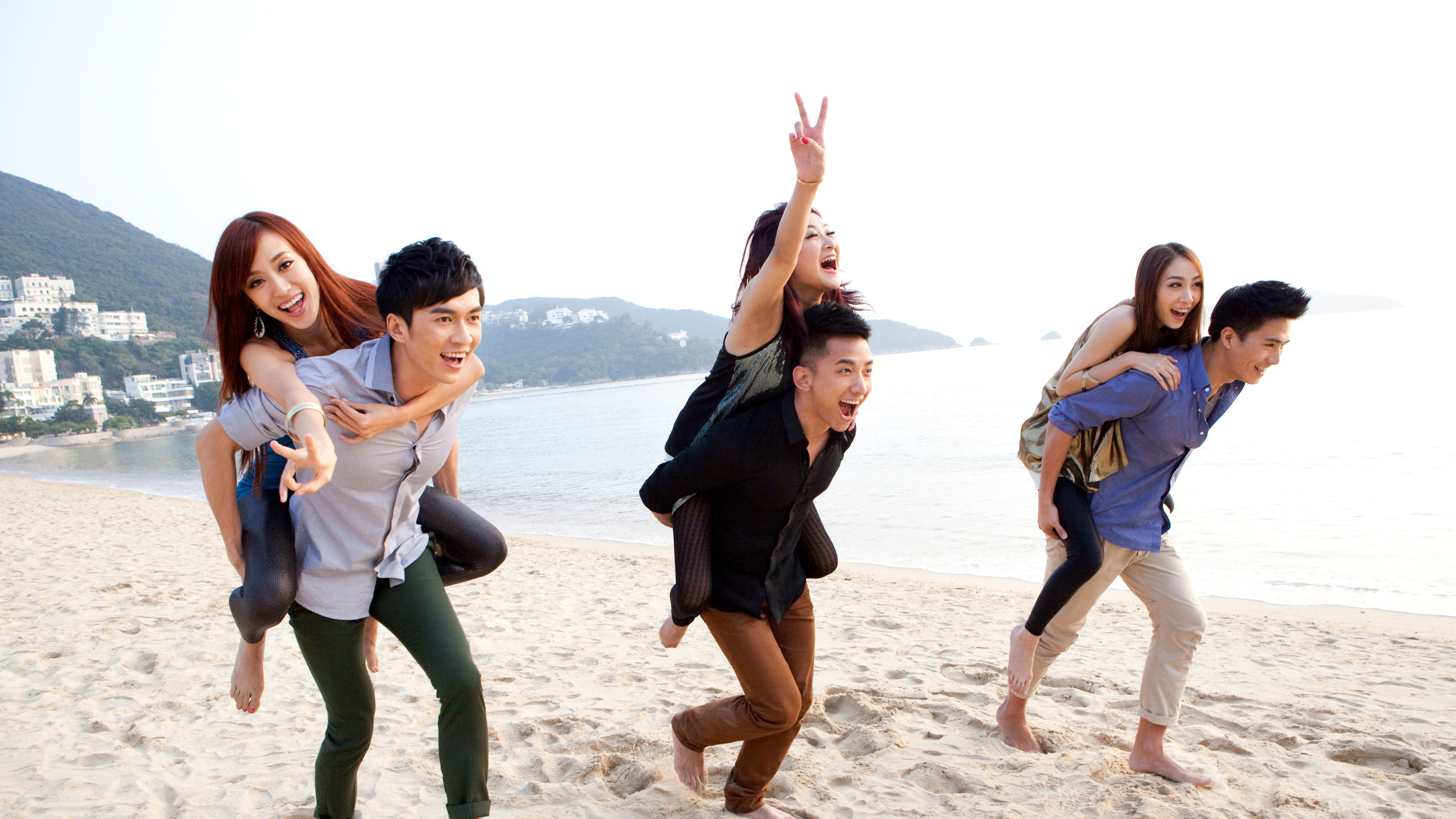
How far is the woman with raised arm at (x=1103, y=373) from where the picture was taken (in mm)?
3033

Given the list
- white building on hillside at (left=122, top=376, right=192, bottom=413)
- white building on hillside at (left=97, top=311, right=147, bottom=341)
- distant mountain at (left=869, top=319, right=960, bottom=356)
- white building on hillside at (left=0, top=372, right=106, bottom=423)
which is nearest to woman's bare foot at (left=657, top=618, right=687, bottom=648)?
white building on hillside at (left=0, top=372, right=106, bottom=423)

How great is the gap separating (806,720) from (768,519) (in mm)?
1710

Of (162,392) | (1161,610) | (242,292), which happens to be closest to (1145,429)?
(1161,610)

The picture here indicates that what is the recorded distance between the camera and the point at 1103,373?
311 cm

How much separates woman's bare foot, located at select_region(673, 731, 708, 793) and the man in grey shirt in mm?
915

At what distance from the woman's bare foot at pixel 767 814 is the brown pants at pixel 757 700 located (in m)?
0.01

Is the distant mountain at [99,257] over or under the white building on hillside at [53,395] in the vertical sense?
over

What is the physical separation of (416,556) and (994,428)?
28394mm

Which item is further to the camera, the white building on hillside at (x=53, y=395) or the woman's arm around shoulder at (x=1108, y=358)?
the white building on hillside at (x=53, y=395)

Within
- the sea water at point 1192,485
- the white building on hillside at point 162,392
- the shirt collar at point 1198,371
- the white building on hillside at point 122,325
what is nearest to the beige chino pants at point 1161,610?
the shirt collar at point 1198,371

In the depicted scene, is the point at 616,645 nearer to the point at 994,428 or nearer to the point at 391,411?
the point at 391,411

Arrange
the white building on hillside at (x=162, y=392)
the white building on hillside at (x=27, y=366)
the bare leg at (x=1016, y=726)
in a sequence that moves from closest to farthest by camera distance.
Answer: the bare leg at (x=1016, y=726) < the white building on hillside at (x=27, y=366) < the white building on hillside at (x=162, y=392)

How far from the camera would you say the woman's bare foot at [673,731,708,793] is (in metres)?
3.12

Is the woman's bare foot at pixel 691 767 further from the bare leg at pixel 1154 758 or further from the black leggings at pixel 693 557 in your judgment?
the bare leg at pixel 1154 758
